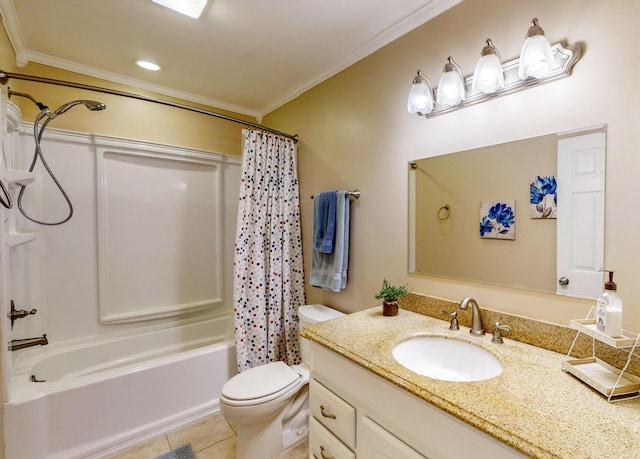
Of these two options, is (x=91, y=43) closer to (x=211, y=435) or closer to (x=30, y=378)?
(x=30, y=378)

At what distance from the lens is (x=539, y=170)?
108 cm

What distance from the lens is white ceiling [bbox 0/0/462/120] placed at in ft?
4.71

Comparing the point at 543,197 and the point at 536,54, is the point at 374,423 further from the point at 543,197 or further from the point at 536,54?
the point at 536,54

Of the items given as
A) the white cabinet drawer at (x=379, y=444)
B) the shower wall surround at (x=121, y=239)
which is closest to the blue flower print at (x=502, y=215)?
the white cabinet drawer at (x=379, y=444)


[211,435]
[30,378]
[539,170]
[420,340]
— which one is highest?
[539,170]

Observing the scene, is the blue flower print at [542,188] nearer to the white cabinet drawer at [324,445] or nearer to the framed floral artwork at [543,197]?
the framed floral artwork at [543,197]

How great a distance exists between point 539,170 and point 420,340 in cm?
81

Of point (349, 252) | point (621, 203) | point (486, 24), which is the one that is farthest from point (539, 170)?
point (349, 252)

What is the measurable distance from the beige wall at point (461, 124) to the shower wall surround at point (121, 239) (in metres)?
1.00

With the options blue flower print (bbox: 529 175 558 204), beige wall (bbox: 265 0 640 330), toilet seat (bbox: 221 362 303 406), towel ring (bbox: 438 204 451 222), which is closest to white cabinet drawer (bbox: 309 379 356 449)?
toilet seat (bbox: 221 362 303 406)

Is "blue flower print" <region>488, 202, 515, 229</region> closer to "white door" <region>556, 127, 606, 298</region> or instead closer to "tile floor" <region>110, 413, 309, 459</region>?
"white door" <region>556, 127, 606, 298</region>

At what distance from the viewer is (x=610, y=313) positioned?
80cm

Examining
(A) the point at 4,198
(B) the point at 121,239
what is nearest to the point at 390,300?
(A) the point at 4,198

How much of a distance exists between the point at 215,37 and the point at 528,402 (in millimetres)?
2156
